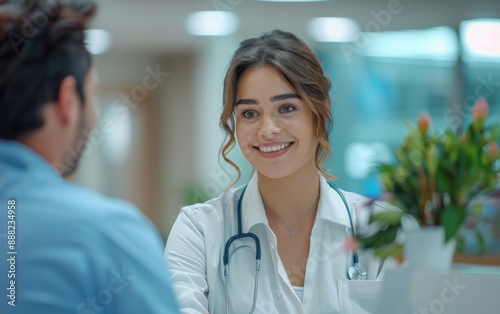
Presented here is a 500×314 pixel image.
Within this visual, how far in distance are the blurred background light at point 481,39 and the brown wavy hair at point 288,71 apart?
3.04 metres

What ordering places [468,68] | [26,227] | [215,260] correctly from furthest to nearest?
[468,68] < [215,260] < [26,227]

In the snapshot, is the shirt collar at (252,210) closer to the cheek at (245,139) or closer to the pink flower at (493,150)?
the cheek at (245,139)

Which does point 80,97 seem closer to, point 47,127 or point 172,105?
point 47,127

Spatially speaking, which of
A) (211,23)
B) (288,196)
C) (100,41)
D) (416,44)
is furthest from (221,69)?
(288,196)

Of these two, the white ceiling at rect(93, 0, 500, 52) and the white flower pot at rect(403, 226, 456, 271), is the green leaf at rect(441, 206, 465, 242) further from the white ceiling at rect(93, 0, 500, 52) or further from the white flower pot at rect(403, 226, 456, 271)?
the white ceiling at rect(93, 0, 500, 52)

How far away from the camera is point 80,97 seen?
95 centimetres

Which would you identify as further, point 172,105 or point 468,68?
point 172,105

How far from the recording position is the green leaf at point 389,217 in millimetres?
1191

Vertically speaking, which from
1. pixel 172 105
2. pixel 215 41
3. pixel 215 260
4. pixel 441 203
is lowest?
pixel 215 260

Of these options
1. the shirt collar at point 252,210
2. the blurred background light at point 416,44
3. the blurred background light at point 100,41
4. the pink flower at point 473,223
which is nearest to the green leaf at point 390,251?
the pink flower at point 473,223

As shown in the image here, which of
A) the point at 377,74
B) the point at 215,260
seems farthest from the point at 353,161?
the point at 215,260

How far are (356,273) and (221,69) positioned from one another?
275cm

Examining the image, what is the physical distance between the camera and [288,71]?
59.6 inches

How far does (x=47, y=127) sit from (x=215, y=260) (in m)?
0.67
